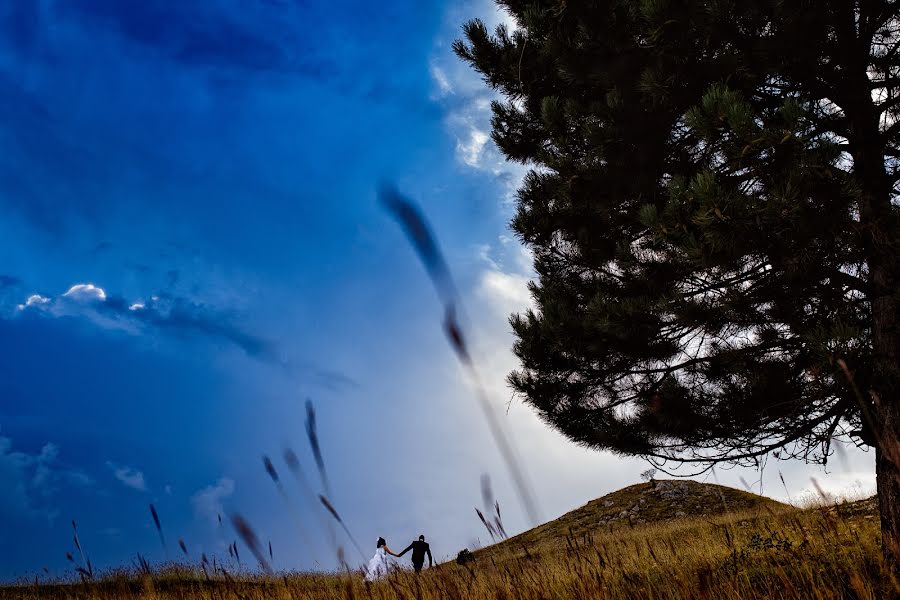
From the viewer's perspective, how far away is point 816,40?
5.59m

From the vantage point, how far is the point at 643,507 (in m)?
18.0

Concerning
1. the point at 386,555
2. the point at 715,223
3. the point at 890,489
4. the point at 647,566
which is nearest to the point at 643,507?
the point at 386,555

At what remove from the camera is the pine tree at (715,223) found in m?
5.00

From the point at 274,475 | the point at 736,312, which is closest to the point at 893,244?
the point at 736,312

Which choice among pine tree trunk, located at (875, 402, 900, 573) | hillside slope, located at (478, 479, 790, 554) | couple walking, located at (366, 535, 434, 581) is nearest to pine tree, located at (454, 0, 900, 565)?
pine tree trunk, located at (875, 402, 900, 573)

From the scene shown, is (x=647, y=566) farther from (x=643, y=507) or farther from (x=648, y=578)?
(x=643, y=507)

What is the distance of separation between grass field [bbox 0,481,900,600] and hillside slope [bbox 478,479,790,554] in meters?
0.05

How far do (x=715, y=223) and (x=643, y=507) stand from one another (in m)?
15.1

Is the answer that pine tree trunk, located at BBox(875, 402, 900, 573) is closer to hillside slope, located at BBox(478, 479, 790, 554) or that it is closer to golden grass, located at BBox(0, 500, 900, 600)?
golden grass, located at BBox(0, 500, 900, 600)

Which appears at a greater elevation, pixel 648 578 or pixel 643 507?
pixel 648 578

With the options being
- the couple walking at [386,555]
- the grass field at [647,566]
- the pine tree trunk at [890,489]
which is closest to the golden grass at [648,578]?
the grass field at [647,566]

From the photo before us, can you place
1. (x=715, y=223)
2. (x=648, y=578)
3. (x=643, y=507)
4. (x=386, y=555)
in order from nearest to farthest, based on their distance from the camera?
1. (x=648, y=578)
2. (x=715, y=223)
3. (x=386, y=555)
4. (x=643, y=507)

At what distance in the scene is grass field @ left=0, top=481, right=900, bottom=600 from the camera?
10.5 feet

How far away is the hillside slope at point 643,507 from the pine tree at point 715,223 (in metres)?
10.0
